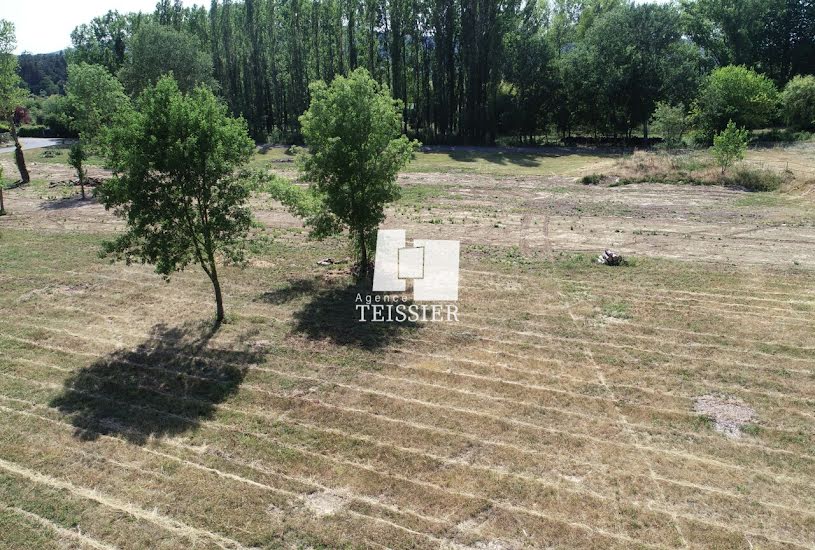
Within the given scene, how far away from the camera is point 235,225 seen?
1327cm

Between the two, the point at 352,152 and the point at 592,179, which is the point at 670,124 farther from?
the point at 352,152

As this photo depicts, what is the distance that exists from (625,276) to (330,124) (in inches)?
388

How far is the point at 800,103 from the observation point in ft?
148

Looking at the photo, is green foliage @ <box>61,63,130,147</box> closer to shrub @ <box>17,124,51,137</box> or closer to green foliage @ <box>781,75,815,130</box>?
shrub @ <box>17,124,51,137</box>

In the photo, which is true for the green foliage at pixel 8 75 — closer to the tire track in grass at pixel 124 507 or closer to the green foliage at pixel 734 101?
the tire track in grass at pixel 124 507

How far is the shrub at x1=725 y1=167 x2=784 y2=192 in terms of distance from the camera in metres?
28.6

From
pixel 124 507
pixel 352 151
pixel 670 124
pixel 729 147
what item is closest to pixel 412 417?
pixel 124 507

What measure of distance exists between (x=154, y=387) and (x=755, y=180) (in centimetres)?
2992

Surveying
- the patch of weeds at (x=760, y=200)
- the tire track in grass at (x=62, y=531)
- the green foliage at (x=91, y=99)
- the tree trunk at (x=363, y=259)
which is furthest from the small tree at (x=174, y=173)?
the green foliage at (x=91, y=99)

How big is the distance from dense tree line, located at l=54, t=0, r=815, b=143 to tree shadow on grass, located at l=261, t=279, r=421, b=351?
1322 inches

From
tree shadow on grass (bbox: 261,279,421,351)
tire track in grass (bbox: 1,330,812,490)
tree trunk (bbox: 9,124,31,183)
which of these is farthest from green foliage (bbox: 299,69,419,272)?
tree trunk (bbox: 9,124,31,183)

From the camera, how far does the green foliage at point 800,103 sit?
44.6m

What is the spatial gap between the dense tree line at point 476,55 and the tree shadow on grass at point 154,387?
123 ft

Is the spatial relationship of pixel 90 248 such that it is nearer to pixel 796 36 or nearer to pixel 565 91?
pixel 565 91
